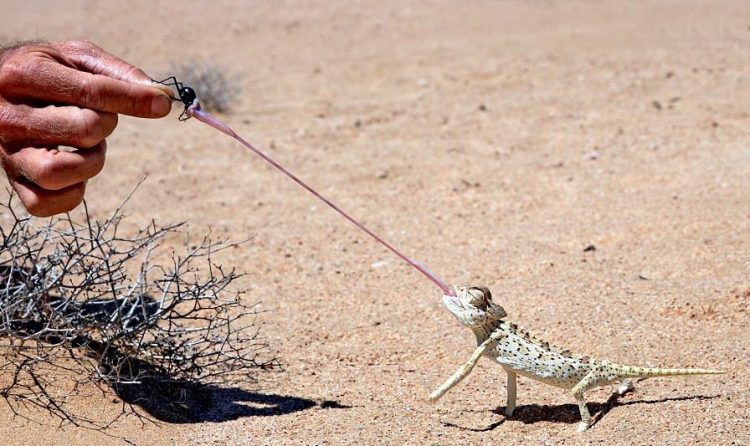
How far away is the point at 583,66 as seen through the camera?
10703mm

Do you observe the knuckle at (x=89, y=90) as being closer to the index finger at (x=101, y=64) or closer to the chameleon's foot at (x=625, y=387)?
the index finger at (x=101, y=64)

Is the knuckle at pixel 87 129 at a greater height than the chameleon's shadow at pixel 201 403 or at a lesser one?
greater

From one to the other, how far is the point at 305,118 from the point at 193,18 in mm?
6570

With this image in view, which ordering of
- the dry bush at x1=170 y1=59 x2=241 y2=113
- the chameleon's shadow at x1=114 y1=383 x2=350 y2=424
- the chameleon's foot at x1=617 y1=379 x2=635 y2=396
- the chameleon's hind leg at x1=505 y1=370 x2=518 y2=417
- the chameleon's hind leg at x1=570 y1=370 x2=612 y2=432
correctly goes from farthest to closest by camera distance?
the dry bush at x1=170 y1=59 x2=241 y2=113
the chameleon's shadow at x1=114 y1=383 x2=350 y2=424
the chameleon's foot at x1=617 y1=379 x2=635 y2=396
the chameleon's hind leg at x1=505 y1=370 x2=518 y2=417
the chameleon's hind leg at x1=570 y1=370 x2=612 y2=432

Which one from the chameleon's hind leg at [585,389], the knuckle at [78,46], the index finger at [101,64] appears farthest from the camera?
the chameleon's hind leg at [585,389]

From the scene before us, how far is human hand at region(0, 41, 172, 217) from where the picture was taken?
3.25 metres

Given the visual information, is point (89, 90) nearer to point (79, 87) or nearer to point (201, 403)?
point (79, 87)

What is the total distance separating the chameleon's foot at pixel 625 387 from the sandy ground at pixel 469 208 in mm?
44

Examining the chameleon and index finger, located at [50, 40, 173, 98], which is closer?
index finger, located at [50, 40, 173, 98]

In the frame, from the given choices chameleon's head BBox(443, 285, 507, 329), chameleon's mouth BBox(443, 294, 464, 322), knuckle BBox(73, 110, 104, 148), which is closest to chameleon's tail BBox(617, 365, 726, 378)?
chameleon's head BBox(443, 285, 507, 329)

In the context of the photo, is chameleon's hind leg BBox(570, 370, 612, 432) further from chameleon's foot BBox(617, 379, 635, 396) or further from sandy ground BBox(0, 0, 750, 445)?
chameleon's foot BBox(617, 379, 635, 396)

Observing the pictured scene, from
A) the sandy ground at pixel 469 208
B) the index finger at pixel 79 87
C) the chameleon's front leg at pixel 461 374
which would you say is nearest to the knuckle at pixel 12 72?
the index finger at pixel 79 87

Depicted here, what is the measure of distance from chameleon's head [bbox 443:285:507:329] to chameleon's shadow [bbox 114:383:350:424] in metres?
0.69

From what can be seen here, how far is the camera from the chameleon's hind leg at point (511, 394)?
3.79 metres
